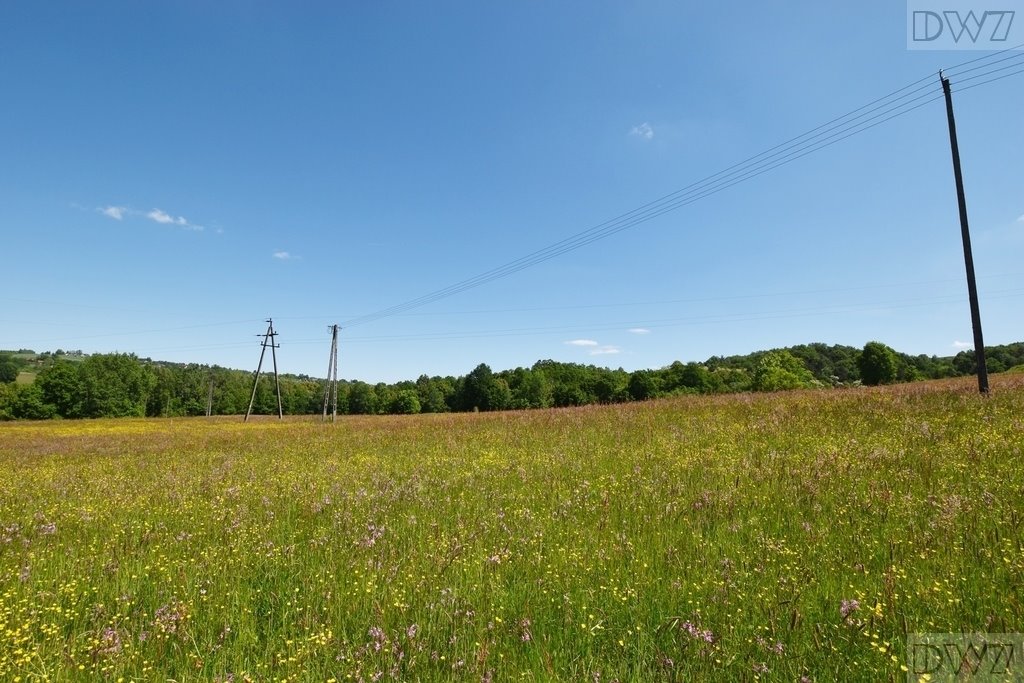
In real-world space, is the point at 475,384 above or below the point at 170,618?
above

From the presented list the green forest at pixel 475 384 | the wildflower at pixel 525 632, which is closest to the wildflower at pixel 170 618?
the wildflower at pixel 525 632

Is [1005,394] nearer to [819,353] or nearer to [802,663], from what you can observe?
[802,663]

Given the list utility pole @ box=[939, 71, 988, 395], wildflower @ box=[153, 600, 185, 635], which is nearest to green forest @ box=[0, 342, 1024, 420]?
utility pole @ box=[939, 71, 988, 395]

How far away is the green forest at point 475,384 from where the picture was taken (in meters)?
84.6

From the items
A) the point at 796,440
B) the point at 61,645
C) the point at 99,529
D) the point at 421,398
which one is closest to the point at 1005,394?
the point at 796,440

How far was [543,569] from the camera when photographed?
3.82 m

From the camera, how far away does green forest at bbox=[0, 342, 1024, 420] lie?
8462 centimetres

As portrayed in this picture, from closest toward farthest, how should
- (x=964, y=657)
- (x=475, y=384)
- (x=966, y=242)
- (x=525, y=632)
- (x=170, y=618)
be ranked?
(x=964, y=657), (x=525, y=632), (x=170, y=618), (x=966, y=242), (x=475, y=384)

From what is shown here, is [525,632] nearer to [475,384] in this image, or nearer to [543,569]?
[543,569]

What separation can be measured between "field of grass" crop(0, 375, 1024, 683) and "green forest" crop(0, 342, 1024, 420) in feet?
214

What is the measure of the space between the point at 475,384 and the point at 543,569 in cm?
10665

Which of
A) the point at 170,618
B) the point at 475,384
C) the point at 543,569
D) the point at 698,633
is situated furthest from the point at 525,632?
the point at 475,384

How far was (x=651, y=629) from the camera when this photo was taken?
9.66ft

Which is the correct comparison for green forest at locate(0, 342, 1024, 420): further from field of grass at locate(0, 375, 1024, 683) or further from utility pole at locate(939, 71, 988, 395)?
field of grass at locate(0, 375, 1024, 683)
